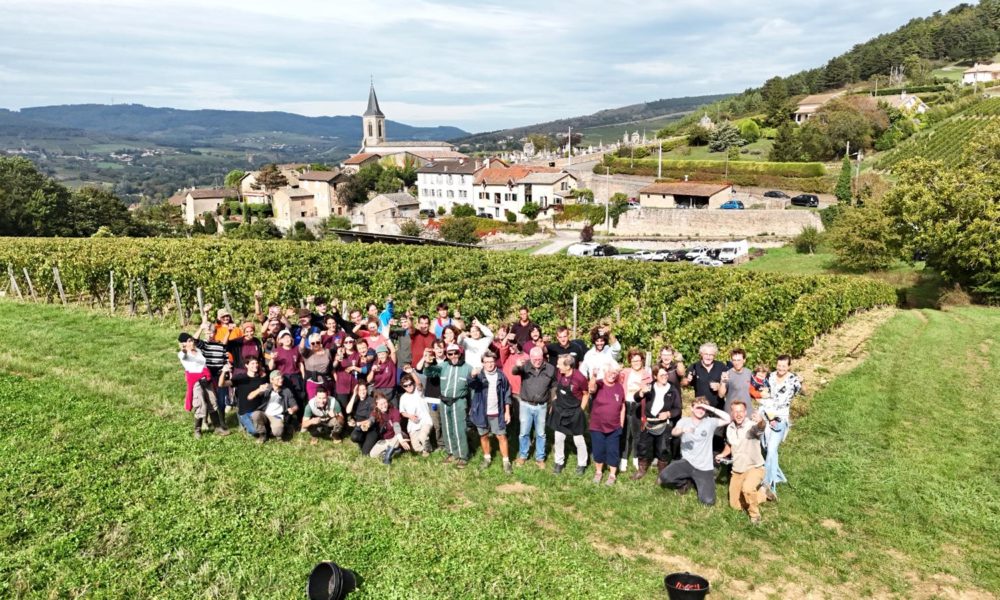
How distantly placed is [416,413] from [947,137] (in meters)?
65.0

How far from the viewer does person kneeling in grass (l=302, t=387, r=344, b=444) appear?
30.0 ft

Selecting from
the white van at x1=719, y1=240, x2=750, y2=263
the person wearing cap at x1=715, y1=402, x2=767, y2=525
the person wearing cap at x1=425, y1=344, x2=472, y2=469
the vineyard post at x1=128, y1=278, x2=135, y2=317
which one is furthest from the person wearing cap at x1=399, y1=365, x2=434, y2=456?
the white van at x1=719, y1=240, x2=750, y2=263

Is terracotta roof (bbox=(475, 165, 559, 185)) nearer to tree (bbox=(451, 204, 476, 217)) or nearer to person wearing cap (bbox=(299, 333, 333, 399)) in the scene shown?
tree (bbox=(451, 204, 476, 217))

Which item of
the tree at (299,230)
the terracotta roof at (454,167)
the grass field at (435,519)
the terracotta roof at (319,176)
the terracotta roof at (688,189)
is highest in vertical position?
the terracotta roof at (454,167)

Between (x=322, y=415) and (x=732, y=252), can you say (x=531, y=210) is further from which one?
(x=322, y=415)

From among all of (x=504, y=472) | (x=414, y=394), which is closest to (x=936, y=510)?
(x=504, y=472)

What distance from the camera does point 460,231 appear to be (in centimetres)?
5806

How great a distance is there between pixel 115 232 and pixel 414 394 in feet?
197

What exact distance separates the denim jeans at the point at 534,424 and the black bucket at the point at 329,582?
130 inches

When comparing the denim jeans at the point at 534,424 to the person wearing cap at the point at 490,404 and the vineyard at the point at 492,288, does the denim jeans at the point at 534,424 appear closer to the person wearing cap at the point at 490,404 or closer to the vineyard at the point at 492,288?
the person wearing cap at the point at 490,404

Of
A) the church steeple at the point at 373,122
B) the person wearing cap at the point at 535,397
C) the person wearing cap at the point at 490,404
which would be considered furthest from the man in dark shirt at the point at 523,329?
the church steeple at the point at 373,122

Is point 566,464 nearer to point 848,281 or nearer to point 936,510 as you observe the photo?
point 936,510

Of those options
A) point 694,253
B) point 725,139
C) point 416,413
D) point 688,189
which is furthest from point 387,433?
point 725,139

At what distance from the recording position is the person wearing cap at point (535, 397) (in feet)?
27.3
